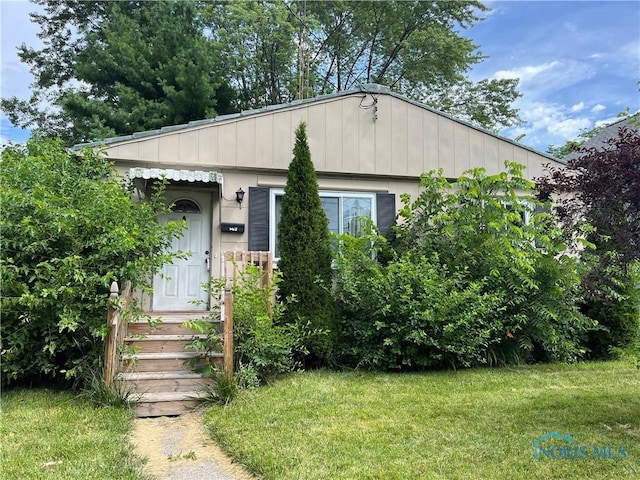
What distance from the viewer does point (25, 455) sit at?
10.0 ft

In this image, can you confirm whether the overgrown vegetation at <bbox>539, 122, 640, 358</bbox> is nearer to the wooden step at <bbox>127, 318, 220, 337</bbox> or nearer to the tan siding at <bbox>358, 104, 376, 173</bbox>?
the tan siding at <bbox>358, 104, 376, 173</bbox>

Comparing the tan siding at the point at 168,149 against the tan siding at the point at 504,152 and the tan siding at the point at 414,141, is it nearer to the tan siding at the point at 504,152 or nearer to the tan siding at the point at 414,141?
the tan siding at the point at 414,141

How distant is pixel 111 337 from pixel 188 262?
2.99 metres

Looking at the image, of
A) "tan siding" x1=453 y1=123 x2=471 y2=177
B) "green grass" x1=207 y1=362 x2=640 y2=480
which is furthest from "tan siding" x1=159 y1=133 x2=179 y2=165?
"tan siding" x1=453 y1=123 x2=471 y2=177

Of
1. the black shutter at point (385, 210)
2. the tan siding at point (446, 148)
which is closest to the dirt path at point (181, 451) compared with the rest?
the black shutter at point (385, 210)

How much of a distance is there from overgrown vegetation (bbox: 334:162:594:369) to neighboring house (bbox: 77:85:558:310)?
3.12ft

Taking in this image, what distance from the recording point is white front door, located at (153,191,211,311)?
7109mm

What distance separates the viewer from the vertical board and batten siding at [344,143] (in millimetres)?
6980

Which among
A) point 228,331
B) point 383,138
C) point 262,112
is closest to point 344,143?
point 383,138

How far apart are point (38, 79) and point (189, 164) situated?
13.1 meters

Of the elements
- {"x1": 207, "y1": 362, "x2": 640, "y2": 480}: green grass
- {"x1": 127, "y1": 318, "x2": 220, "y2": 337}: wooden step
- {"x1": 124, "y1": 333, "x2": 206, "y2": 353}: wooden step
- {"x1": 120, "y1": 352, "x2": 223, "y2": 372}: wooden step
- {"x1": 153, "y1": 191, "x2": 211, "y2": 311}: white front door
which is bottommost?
{"x1": 207, "y1": 362, "x2": 640, "y2": 480}: green grass

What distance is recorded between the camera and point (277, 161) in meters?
7.35

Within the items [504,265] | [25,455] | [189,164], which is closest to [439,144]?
[504,265]

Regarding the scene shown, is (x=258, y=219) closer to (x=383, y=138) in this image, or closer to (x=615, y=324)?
(x=383, y=138)
